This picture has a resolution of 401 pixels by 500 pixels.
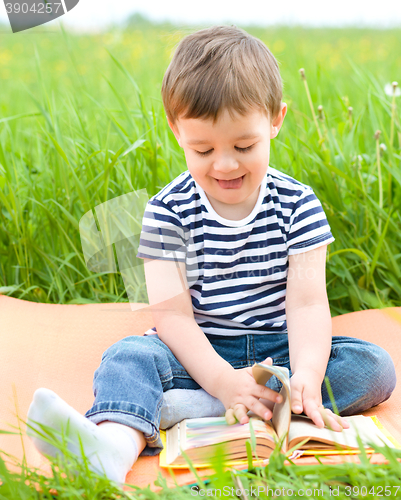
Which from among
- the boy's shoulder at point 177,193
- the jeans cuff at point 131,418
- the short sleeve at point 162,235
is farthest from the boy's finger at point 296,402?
the boy's shoulder at point 177,193

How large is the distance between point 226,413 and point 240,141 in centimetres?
51

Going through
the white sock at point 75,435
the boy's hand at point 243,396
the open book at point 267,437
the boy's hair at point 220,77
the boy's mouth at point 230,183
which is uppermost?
the boy's hair at point 220,77

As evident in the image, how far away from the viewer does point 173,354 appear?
117cm

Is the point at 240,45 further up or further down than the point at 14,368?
further up

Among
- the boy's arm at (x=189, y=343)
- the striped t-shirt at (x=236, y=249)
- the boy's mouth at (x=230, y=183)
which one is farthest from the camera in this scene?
the striped t-shirt at (x=236, y=249)

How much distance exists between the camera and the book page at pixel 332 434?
3.03 ft

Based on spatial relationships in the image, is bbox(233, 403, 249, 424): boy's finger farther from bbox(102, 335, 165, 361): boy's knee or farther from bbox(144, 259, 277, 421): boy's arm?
bbox(102, 335, 165, 361): boy's knee

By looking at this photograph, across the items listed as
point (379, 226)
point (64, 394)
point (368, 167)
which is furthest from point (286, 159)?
point (64, 394)

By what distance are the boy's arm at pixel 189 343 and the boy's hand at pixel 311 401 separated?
47 millimetres

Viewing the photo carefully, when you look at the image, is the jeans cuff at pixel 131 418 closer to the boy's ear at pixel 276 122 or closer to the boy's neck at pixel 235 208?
the boy's neck at pixel 235 208

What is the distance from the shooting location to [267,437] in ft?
3.04

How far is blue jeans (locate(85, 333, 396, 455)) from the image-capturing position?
0.98 meters

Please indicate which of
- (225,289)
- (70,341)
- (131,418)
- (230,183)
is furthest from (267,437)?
(70,341)

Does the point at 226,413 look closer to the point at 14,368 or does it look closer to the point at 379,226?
the point at 14,368
